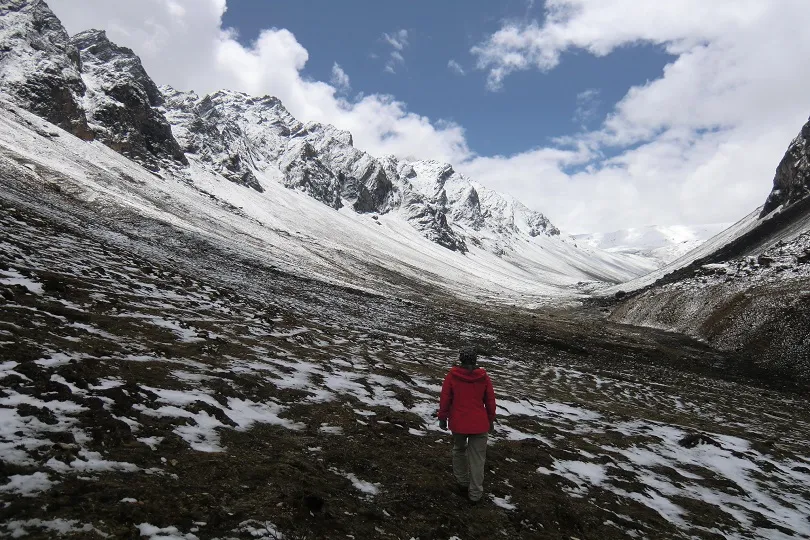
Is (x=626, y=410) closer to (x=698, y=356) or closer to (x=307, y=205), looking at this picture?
(x=698, y=356)

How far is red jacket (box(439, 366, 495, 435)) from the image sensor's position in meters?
7.47

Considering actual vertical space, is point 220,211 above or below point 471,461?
below

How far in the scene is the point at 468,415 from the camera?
7.50m

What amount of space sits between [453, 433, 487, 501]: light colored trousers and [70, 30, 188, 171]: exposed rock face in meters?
113

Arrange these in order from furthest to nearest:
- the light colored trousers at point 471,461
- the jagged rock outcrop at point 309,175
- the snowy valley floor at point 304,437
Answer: the jagged rock outcrop at point 309,175, the light colored trousers at point 471,461, the snowy valley floor at point 304,437

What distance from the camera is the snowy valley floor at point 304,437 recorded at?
18.4ft

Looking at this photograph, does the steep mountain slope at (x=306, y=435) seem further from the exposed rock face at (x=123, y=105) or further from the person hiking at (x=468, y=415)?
the exposed rock face at (x=123, y=105)

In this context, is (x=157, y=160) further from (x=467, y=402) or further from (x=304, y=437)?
(x=467, y=402)

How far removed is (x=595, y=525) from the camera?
7270 mm

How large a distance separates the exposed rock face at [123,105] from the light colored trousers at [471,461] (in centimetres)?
11282

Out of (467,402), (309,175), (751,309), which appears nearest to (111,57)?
(309,175)

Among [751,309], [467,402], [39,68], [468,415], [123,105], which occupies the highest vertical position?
[123,105]

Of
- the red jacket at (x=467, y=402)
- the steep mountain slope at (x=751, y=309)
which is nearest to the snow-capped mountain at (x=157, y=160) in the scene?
the steep mountain slope at (x=751, y=309)

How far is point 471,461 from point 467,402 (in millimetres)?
958
